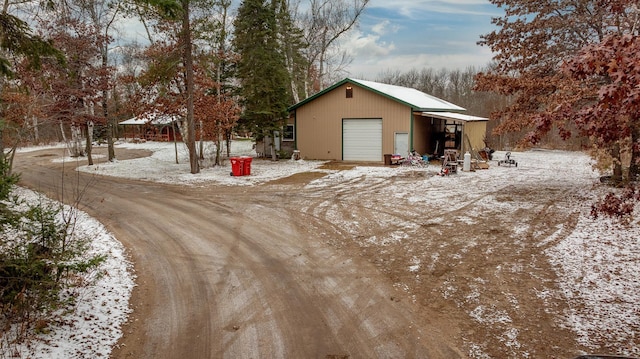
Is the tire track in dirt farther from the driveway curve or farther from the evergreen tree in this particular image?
the evergreen tree

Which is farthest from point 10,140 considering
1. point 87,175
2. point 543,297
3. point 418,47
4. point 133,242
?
point 418,47

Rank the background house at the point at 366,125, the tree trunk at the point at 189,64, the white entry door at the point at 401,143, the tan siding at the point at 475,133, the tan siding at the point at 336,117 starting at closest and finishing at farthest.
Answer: the tree trunk at the point at 189,64 → the white entry door at the point at 401,143 → the background house at the point at 366,125 → the tan siding at the point at 336,117 → the tan siding at the point at 475,133

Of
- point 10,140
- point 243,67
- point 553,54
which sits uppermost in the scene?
point 243,67

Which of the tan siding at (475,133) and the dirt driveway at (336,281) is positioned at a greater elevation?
the tan siding at (475,133)

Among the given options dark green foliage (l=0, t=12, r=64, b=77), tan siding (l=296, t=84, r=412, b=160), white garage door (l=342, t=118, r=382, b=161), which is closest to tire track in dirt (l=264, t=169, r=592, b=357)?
dark green foliage (l=0, t=12, r=64, b=77)

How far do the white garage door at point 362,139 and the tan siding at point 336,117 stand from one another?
0.83 ft

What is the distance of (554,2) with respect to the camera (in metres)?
12.7

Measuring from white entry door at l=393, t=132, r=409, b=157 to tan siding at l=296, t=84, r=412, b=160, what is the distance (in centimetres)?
21

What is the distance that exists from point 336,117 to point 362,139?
1.98 meters

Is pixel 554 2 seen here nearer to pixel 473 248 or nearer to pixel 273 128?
pixel 473 248

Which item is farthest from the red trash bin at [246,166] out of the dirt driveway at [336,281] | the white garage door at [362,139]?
the white garage door at [362,139]

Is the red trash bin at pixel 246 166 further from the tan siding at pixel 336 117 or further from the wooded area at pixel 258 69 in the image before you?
the tan siding at pixel 336 117

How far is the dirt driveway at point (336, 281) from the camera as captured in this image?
15.4 feet

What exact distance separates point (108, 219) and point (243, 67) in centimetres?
1470
